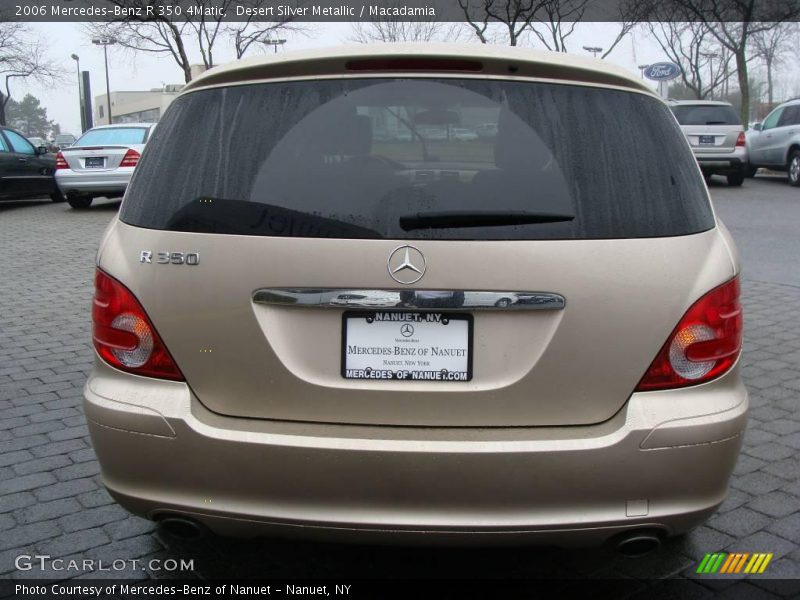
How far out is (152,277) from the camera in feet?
8.04

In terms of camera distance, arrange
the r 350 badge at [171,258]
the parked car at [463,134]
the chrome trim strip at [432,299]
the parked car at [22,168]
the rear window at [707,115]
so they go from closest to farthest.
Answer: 1. the chrome trim strip at [432,299]
2. the r 350 badge at [171,258]
3. the parked car at [463,134]
4. the parked car at [22,168]
5. the rear window at [707,115]

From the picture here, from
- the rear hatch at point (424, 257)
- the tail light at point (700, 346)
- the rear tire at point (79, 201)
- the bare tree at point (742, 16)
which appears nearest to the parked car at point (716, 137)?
the bare tree at point (742, 16)

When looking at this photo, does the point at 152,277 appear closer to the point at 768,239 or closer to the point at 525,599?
the point at 525,599

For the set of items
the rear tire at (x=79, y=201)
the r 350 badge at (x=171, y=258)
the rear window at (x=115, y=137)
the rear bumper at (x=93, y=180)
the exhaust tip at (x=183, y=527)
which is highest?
the r 350 badge at (x=171, y=258)

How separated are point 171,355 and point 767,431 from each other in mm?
3161

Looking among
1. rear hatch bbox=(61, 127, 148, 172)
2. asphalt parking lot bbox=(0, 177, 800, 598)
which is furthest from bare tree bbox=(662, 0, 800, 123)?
asphalt parking lot bbox=(0, 177, 800, 598)

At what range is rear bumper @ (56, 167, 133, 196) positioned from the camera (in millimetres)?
15641

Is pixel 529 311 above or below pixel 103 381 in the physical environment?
above

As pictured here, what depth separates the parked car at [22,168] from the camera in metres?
16.7

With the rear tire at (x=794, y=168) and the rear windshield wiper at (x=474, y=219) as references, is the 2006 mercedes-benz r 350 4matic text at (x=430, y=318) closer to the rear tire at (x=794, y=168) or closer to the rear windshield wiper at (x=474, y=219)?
the rear windshield wiper at (x=474, y=219)

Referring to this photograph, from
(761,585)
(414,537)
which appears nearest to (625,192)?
(414,537)

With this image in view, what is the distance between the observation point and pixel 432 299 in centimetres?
228

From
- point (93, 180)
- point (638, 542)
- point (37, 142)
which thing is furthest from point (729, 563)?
point (37, 142)

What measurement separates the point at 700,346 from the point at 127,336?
5.43 ft
